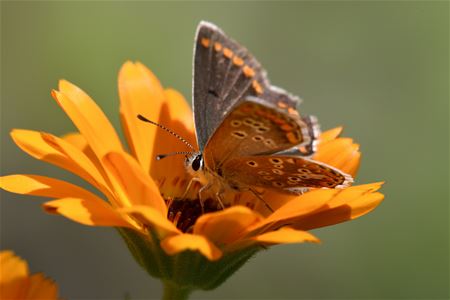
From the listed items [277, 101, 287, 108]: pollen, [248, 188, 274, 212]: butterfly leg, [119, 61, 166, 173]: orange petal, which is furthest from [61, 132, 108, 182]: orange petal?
[277, 101, 287, 108]: pollen

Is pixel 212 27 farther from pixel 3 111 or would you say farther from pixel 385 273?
pixel 3 111

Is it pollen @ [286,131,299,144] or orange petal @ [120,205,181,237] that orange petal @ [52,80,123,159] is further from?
pollen @ [286,131,299,144]

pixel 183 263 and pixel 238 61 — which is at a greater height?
pixel 238 61

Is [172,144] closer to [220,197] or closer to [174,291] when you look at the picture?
[220,197]

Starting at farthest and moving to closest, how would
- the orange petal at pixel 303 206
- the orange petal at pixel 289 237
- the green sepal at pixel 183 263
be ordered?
the green sepal at pixel 183 263
the orange petal at pixel 303 206
the orange petal at pixel 289 237

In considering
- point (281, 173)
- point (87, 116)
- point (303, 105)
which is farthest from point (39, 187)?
point (303, 105)

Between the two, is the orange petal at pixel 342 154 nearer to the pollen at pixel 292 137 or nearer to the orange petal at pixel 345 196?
the pollen at pixel 292 137

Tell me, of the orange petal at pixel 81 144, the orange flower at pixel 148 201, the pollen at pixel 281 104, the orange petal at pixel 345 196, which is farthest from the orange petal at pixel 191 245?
the pollen at pixel 281 104

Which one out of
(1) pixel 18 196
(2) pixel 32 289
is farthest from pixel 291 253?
(2) pixel 32 289
